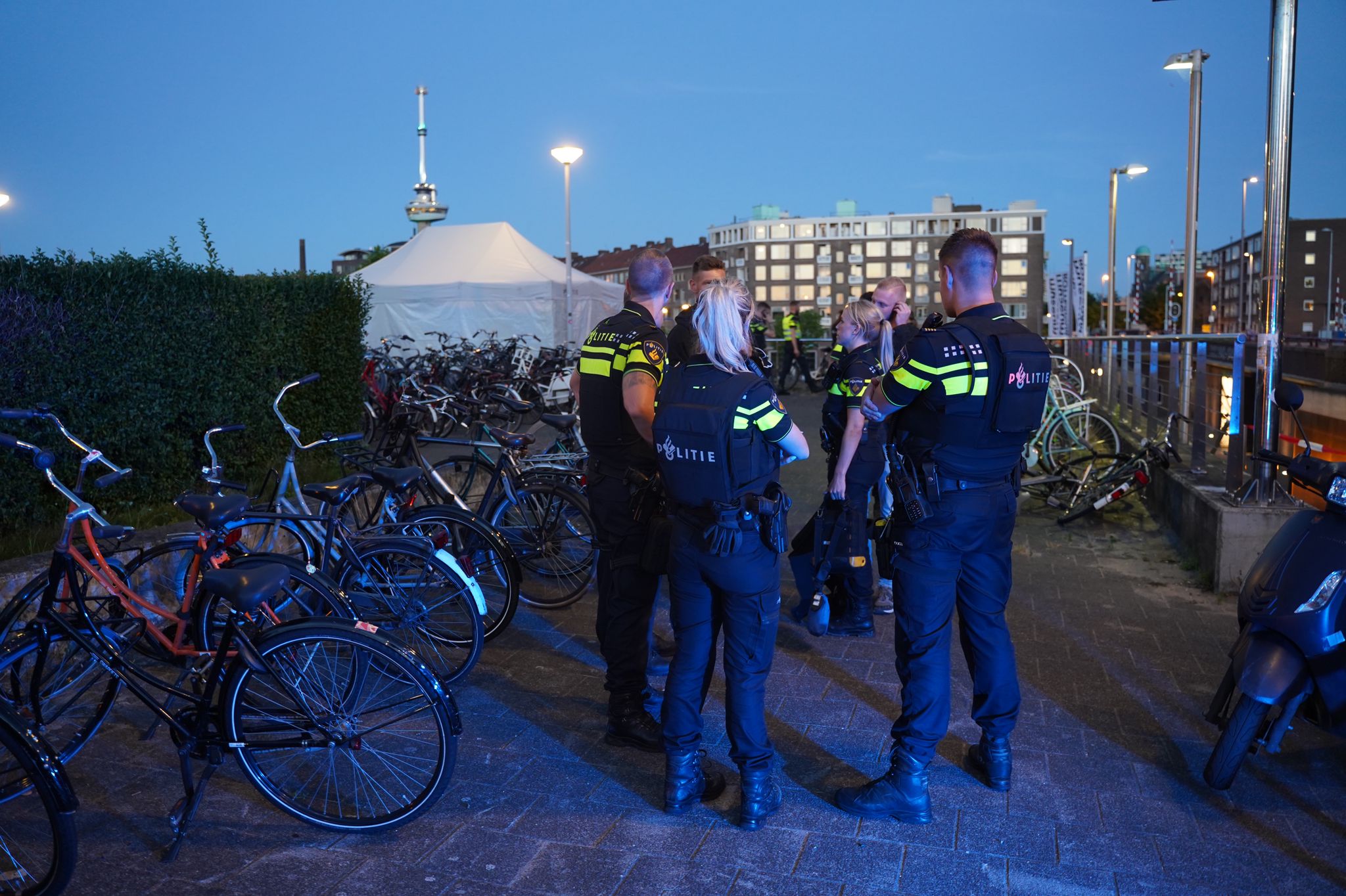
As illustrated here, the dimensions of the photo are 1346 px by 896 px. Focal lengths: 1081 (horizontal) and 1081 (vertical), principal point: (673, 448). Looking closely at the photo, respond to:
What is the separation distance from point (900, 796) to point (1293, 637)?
4.38 ft

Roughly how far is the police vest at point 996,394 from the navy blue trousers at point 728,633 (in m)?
0.72

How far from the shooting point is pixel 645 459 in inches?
167

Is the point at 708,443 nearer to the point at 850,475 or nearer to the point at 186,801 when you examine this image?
the point at 186,801

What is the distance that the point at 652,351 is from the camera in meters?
4.07

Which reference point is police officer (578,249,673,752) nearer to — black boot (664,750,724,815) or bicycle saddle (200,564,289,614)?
black boot (664,750,724,815)

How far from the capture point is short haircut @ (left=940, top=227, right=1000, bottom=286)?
3590 mm

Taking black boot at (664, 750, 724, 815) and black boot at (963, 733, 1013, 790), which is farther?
black boot at (963, 733, 1013, 790)

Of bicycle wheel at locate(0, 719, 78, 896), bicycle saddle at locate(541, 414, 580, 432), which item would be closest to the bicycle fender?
bicycle wheel at locate(0, 719, 78, 896)

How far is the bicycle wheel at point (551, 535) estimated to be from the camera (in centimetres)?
580

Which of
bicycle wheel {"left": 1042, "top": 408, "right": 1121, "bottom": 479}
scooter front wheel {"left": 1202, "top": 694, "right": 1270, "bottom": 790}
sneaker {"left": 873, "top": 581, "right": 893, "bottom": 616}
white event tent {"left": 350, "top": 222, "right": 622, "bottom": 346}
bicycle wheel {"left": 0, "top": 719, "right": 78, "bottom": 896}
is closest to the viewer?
bicycle wheel {"left": 0, "top": 719, "right": 78, "bottom": 896}

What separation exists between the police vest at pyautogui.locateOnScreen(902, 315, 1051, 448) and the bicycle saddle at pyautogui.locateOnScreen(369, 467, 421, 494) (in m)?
2.38

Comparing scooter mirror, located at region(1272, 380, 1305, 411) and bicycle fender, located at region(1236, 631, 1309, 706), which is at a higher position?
scooter mirror, located at region(1272, 380, 1305, 411)

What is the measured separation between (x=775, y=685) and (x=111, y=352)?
425 cm

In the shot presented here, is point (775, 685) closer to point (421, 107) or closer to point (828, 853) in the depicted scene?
point (828, 853)
